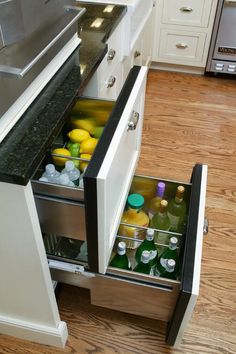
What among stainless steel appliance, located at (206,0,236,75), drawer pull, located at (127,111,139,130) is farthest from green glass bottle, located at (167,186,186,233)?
stainless steel appliance, located at (206,0,236,75)

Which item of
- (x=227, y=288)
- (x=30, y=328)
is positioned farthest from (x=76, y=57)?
(x=227, y=288)

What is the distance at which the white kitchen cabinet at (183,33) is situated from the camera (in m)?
2.14

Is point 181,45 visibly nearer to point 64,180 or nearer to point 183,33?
point 183,33

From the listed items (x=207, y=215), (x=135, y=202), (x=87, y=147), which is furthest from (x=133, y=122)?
(x=207, y=215)

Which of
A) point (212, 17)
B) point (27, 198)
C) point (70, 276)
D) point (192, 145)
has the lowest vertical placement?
point (192, 145)

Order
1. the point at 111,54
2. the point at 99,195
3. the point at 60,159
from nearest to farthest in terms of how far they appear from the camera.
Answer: the point at 99,195
the point at 60,159
the point at 111,54

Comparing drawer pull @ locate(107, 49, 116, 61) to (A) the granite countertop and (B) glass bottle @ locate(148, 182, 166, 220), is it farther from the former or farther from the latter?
(B) glass bottle @ locate(148, 182, 166, 220)

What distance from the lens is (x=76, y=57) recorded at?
100 centimetres

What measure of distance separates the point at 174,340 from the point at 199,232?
0.36 meters

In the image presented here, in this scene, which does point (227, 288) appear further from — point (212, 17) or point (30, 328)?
point (212, 17)

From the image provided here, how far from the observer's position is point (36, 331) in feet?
3.42

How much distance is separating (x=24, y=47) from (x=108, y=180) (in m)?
0.32

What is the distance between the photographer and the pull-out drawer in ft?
2.64

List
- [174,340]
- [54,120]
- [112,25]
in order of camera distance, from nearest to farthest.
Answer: [54,120] → [174,340] → [112,25]
